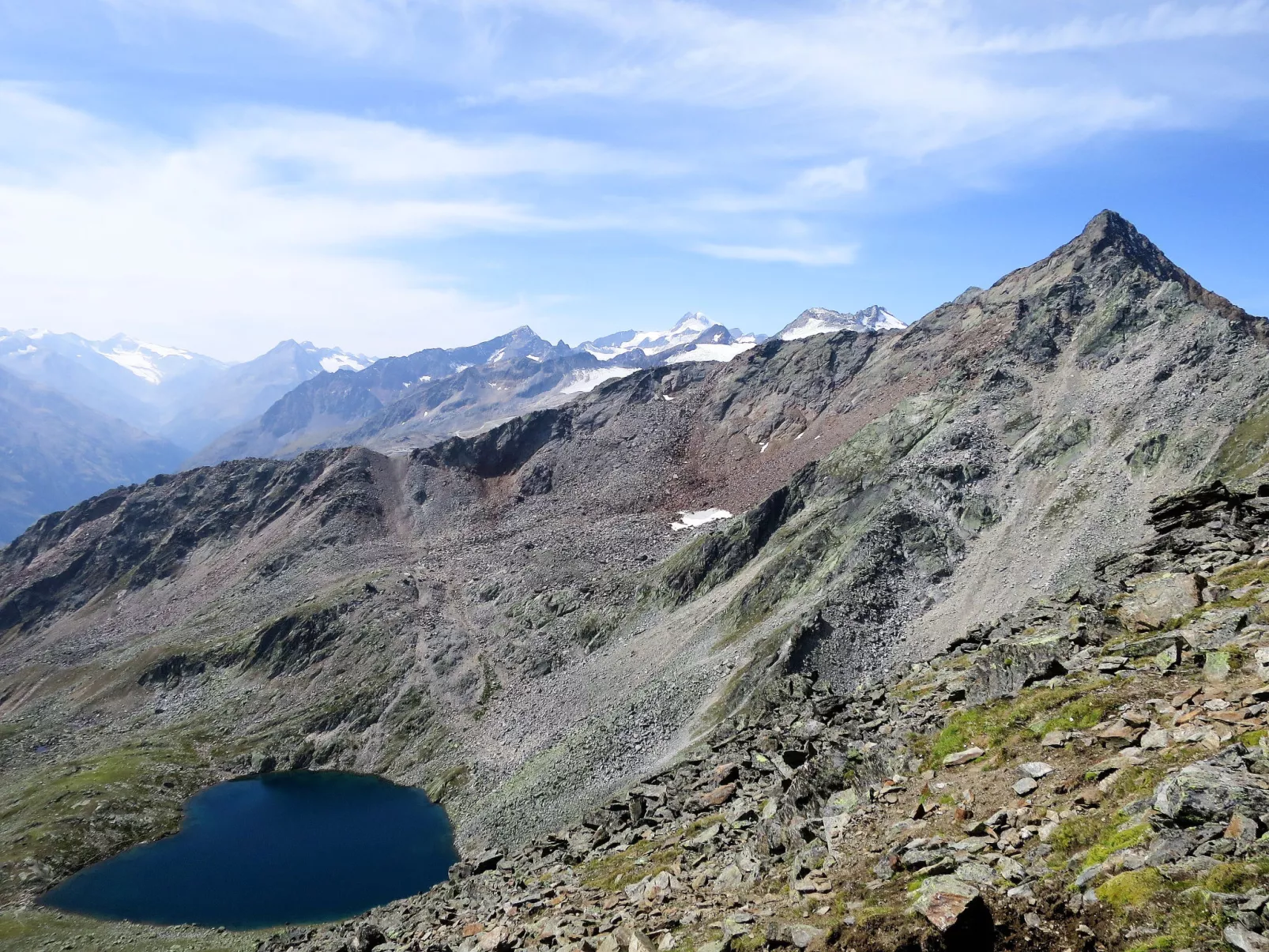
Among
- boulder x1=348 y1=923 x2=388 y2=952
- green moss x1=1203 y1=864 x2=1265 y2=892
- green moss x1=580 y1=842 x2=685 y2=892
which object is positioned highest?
green moss x1=1203 y1=864 x2=1265 y2=892

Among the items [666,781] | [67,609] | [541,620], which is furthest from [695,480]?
[67,609]

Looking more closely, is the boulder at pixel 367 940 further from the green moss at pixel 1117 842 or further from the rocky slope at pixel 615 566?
the green moss at pixel 1117 842

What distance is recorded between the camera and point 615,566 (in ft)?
362

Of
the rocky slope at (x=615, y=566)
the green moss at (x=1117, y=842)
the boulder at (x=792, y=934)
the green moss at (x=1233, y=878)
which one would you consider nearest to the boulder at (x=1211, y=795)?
the green moss at (x=1117, y=842)

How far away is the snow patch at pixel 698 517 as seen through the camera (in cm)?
11925

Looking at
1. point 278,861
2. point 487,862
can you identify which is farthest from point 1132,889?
point 278,861

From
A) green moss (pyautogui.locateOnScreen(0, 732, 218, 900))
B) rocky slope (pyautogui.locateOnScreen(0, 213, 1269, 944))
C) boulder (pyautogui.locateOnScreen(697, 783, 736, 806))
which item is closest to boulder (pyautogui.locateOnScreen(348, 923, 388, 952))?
boulder (pyautogui.locateOnScreen(697, 783, 736, 806))

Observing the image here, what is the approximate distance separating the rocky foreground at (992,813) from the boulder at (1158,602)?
4.1 inches

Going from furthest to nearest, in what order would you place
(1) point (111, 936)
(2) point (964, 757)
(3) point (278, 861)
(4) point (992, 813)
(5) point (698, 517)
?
(5) point (698, 517), (3) point (278, 861), (1) point (111, 936), (2) point (964, 757), (4) point (992, 813)

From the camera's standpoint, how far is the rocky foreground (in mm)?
13172

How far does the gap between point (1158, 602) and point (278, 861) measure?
78.9 m

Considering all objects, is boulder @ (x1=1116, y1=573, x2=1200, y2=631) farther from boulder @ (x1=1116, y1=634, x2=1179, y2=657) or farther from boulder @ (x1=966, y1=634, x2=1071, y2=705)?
boulder @ (x1=1116, y1=634, x2=1179, y2=657)

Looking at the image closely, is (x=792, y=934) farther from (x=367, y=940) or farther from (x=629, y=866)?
(x=367, y=940)

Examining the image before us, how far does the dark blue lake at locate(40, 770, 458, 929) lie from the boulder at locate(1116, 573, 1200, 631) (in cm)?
5980
